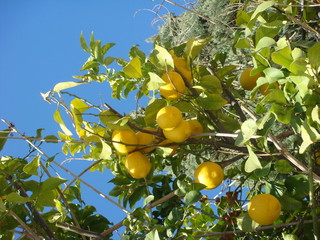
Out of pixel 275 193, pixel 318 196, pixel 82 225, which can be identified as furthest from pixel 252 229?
pixel 82 225

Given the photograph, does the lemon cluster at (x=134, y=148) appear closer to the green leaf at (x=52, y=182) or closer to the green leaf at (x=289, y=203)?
the green leaf at (x=52, y=182)

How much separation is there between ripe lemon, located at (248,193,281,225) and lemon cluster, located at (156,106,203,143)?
0.51 feet

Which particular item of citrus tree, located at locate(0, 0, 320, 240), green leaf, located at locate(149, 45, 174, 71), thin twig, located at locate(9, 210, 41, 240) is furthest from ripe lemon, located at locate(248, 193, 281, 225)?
thin twig, located at locate(9, 210, 41, 240)

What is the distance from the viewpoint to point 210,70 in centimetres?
84

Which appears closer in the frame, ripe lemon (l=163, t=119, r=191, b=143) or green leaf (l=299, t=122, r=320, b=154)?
green leaf (l=299, t=122, r=320, b=154)

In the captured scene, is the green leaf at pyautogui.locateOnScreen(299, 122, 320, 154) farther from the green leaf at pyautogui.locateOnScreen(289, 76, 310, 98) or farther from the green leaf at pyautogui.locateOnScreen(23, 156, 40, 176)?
the green leaf at pyautogui.locateOnScreen(23, 156, 40, 176)

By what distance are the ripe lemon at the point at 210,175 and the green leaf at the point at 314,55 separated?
0.25 metres

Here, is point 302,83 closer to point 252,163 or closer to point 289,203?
point 252,163

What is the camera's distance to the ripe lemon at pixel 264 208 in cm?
72

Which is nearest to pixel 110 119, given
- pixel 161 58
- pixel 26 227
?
pixel 161 58

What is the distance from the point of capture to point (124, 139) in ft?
2.47

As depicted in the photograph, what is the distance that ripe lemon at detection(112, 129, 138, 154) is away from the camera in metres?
0.75

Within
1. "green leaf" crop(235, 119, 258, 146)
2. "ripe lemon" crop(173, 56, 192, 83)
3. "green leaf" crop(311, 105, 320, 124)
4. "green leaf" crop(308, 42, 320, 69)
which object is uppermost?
"ripe lemon" crop(173, 56, 192, 83)

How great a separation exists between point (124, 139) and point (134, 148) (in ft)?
0.13
